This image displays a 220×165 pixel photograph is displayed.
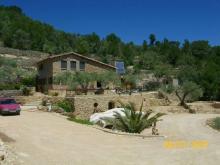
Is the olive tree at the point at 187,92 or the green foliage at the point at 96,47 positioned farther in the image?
the green foliage at the point at 96,47

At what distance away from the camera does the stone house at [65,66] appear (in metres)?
58.1

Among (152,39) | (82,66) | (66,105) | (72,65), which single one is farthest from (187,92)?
(152,39)

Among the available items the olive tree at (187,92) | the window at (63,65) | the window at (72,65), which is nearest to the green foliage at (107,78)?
the window at (72,65)

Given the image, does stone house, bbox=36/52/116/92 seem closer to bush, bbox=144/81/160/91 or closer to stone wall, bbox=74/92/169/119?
bush, bbox=144/81/160/91

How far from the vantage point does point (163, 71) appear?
71562mm

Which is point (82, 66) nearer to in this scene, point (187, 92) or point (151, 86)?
point (151, 86)

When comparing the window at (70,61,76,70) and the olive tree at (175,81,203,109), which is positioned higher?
the window at (70,61,76,70)

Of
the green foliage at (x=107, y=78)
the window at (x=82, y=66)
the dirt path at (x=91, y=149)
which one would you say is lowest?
the dirt path at (x=91, y=149)

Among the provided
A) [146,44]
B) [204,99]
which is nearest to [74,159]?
[204,99]

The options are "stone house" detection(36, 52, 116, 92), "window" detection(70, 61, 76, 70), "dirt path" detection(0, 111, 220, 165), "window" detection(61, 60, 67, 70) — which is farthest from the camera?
"window" detection(70, 61, 76, 70)

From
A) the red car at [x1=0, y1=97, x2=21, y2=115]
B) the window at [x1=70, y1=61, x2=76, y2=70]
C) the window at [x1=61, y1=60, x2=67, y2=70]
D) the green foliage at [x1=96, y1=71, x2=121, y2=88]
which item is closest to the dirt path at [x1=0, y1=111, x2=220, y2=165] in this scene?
the red car at [x1=0, y1=97, x2=21, y2=115]

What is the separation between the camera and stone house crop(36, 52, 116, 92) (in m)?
58.1

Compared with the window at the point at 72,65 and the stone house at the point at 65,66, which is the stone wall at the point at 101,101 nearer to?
the stone house at the point at 65,66

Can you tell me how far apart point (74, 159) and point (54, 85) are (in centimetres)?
4232
